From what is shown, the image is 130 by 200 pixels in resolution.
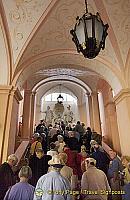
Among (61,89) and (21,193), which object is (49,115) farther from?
(21,193)

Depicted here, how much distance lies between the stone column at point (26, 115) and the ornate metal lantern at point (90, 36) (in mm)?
8907

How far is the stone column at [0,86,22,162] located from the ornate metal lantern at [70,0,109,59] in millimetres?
3602

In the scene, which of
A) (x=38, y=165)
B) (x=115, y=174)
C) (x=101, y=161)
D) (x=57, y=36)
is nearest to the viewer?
(x=38, y=165)

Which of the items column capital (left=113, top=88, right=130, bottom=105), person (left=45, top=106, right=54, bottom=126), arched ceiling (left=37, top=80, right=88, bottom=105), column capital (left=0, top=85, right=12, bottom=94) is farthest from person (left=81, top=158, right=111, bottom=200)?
person (left=45, top=106, right=54, bottom=126)

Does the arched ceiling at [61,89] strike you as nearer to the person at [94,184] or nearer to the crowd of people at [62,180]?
the crowd of people at [62,180]

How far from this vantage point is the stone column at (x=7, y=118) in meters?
5.64

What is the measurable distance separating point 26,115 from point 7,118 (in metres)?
5.87

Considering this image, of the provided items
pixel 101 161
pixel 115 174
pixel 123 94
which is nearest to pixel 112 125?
pixel 123 94

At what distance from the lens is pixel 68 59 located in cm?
755

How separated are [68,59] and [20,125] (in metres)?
5.97

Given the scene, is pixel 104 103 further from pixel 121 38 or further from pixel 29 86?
pixel 121 38

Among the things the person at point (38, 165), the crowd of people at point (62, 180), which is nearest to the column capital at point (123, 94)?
the crowd of people at point (62, 180)

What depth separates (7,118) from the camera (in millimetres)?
5965

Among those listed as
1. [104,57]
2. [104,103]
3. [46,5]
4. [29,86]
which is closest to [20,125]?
[29,86]
